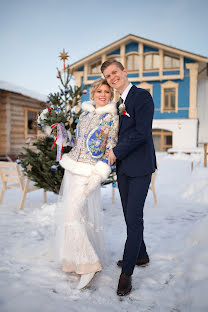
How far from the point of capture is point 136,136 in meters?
2.29

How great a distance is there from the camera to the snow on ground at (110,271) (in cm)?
216

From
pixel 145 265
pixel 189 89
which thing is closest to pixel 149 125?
pixel 145 265

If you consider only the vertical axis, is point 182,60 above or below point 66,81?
above

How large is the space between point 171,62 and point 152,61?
1.32 meters

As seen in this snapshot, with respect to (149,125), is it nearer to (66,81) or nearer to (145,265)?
(145,265)

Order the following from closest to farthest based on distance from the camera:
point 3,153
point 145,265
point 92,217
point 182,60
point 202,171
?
1. point 92,217
2. point 145,265
3. point 202,171
4. point 3,153
5. point 182,60

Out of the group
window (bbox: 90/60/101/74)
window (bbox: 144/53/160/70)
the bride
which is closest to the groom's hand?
the bride

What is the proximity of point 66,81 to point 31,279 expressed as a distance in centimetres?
376

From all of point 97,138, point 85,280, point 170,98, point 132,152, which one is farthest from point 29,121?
point 85,280

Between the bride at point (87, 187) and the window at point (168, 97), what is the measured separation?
15.2 meters

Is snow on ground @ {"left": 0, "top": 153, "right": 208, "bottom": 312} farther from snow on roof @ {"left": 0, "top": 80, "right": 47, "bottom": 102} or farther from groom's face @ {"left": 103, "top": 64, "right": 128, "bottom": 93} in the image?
snow on roof @ {"left": 0, "top": 80, "right": 47, "bottom": 102}

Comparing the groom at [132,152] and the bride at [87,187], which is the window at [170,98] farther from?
the groom at [132,152]

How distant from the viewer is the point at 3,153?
1251 centimetres

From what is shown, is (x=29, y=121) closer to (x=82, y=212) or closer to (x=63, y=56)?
(x=63, y=56)
